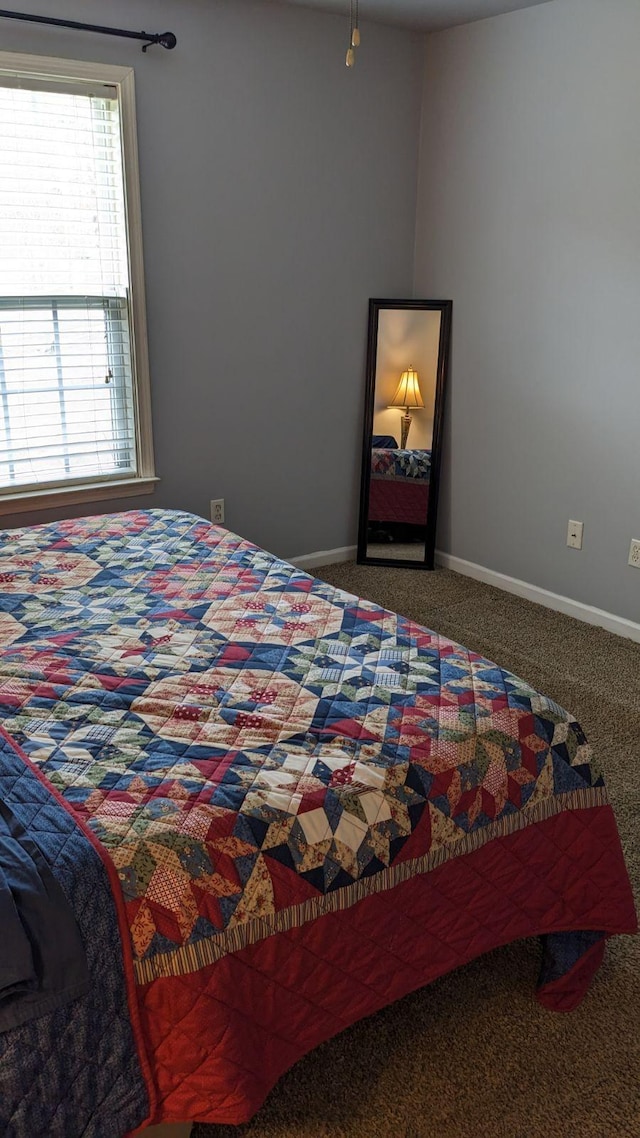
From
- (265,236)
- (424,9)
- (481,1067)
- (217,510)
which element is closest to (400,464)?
(217,510)

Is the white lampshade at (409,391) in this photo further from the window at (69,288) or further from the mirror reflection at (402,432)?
the window at (69,288)

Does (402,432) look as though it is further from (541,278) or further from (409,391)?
(541,278)

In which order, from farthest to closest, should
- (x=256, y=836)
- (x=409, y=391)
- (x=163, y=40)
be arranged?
(x=409, y=391)
(x=163, y=40)
(x=256, y=836)

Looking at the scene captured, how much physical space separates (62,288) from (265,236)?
920mm

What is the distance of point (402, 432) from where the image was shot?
4.35 m

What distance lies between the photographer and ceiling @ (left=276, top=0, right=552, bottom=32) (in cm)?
353

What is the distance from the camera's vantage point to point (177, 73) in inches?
136

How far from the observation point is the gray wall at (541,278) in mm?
3400

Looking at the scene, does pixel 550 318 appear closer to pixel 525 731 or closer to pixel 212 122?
pixel 212 122

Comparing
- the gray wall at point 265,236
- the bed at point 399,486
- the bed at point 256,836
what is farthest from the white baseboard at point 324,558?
the bed at point 256,836

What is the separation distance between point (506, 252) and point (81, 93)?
70.6 inches

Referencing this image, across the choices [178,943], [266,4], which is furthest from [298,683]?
[266,4]

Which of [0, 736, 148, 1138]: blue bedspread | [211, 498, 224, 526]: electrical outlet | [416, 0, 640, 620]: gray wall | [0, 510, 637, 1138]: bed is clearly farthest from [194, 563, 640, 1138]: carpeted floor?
[211, 498, 224, 526]: electrical outlet

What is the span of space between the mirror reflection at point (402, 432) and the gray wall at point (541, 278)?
12 centimetres
